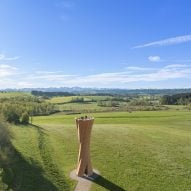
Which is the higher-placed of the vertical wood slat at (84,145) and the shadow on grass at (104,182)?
the vertical wood slat at (84,145)

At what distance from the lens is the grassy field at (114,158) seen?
1170 inches

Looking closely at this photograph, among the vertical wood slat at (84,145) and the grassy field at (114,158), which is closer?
the vertical wood slat at (84,145)

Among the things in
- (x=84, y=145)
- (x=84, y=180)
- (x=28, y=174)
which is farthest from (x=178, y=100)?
(x=28, y=174)

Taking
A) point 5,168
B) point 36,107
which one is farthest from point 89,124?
point 36,107

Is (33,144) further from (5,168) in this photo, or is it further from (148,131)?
(148,131)

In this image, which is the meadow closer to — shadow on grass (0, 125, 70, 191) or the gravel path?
shadow on grass (0, 125, 70, 191)

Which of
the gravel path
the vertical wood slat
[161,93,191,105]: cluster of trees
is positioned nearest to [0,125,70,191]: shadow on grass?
the gravel path

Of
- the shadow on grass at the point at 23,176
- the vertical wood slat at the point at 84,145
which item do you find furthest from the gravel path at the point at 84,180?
the shadow on grass at the point at 23,176

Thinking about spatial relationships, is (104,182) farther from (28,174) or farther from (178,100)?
(178,100)

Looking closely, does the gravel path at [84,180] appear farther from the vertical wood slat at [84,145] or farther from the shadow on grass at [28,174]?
the shadow on grass at [28,174]

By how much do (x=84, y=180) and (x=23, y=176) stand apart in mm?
5382

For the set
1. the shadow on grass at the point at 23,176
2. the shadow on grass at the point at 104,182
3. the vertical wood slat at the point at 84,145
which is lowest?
the shadow on grass at the point at 104,182

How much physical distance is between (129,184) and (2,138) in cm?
1332

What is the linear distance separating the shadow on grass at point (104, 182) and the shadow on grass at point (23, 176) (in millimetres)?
3827
